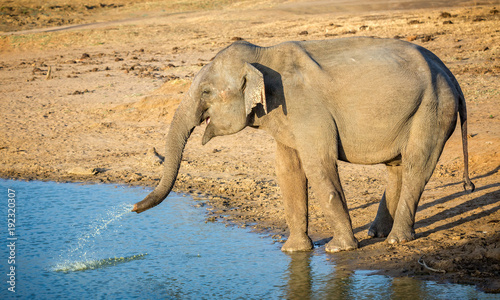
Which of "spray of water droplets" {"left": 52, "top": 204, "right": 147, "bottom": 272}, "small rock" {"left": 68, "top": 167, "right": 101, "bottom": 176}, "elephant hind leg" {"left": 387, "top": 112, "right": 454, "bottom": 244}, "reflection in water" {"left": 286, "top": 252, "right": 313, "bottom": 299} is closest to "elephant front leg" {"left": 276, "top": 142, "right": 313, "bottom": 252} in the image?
"reflection in water" {"left": 286, "top": 252, "right": 313, "bottom": 299}

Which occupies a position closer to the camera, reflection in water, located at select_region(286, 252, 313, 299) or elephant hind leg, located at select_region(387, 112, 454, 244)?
reflection in water, located at select_region(286, 252, 313, 299)

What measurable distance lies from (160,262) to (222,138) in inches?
217

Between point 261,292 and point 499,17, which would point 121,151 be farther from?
point 499,17

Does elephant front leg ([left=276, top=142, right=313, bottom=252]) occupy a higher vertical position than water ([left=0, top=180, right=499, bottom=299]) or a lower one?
higher

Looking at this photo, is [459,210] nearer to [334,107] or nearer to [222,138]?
[334,107]

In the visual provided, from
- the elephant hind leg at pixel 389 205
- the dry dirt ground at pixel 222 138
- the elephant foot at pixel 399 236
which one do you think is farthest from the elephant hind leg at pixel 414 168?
the elephant hind leg at pixel 389 205

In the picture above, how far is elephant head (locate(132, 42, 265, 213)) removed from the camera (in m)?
5.94

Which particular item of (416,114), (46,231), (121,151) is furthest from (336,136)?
(121,151)

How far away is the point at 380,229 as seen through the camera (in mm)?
6773

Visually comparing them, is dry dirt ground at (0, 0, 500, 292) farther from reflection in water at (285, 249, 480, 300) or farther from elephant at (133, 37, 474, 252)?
elephant at (133, 37, 474, 252)

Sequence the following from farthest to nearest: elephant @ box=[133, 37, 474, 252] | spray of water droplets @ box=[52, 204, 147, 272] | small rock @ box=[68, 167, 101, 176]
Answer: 1. small rock @ box=[68, 167, 101, 176]
2. spray of water droplets @ box=[52, 204, 147, 272]
3. elephant @ box=[133, 37, 474, 252]

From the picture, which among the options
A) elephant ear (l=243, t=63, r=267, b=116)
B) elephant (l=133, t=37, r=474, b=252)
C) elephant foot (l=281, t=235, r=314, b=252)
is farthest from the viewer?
elephant foot (l=281, t=235, r=314, b=252)

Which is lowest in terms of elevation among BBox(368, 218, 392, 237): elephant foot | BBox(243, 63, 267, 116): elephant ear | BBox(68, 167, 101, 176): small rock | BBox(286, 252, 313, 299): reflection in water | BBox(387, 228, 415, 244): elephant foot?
BBox(68, 167, 101, 176): small rock

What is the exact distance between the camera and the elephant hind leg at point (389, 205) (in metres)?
6.62
